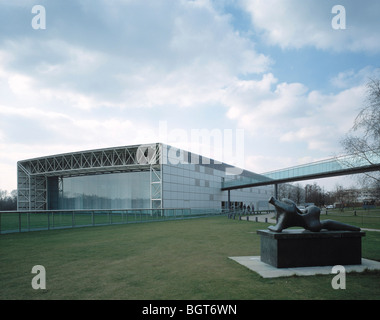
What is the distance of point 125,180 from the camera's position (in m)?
42.9

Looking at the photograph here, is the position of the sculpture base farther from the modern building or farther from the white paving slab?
the modern building

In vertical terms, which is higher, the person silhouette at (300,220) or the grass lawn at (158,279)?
the person silhouette at (300,220)

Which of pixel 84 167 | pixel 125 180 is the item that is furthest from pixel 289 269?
pixel 84 167

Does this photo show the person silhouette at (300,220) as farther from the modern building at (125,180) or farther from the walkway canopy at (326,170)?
the modern building at (125,180)

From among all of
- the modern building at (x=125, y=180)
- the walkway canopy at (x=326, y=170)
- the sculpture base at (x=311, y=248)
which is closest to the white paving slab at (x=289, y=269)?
the sculpture base at (x=311, y=248)

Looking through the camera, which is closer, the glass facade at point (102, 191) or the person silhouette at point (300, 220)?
the person silhouette at point (300, 220)

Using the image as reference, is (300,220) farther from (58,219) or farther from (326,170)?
(326,170)

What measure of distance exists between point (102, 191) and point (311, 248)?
41305mm

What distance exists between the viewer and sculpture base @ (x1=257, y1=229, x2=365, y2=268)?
7590 mm

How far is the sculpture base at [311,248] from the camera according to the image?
24.9 ft

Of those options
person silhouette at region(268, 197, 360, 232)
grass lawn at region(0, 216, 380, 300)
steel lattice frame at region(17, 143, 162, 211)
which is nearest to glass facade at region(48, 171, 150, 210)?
steel lattice frame at region(17, 143, 162, 211)
